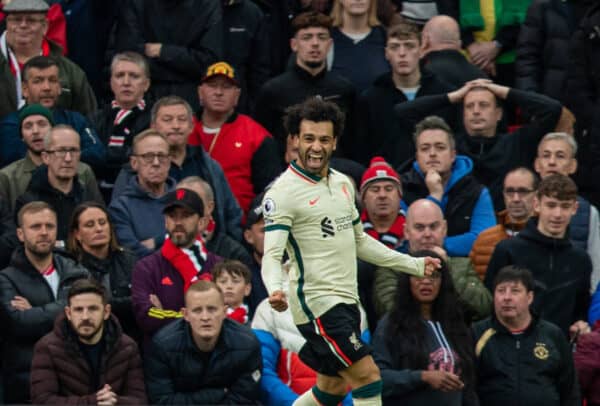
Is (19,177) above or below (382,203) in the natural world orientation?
above

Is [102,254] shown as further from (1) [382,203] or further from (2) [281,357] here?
(1) [382,203]

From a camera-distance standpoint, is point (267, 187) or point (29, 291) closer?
point (29, 291)

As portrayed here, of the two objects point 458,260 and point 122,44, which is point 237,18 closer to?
point 122,44

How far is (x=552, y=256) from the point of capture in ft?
38.8

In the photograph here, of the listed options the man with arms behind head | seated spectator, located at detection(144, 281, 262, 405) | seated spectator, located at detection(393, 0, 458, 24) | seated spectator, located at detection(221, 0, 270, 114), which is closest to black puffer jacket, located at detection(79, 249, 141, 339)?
seated spectator, located at detection(144, 281, 262, 405)

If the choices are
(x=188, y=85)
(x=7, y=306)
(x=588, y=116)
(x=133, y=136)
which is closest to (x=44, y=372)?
(x=7, y=306)

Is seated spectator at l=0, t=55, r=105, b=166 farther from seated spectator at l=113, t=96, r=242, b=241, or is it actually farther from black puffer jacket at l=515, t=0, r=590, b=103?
black puffer jacket at l=515, t=0, r=590, b=103

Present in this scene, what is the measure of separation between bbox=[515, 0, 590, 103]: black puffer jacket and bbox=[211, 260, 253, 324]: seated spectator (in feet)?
13.4

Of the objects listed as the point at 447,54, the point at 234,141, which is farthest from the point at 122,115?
the point at 447,54

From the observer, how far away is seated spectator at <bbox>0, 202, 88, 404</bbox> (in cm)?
1095

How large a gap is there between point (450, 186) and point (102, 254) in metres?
2.85

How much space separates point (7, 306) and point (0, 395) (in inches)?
25.6

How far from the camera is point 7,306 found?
35.9 feet

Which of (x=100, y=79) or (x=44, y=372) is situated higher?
(x=100, y=79)
